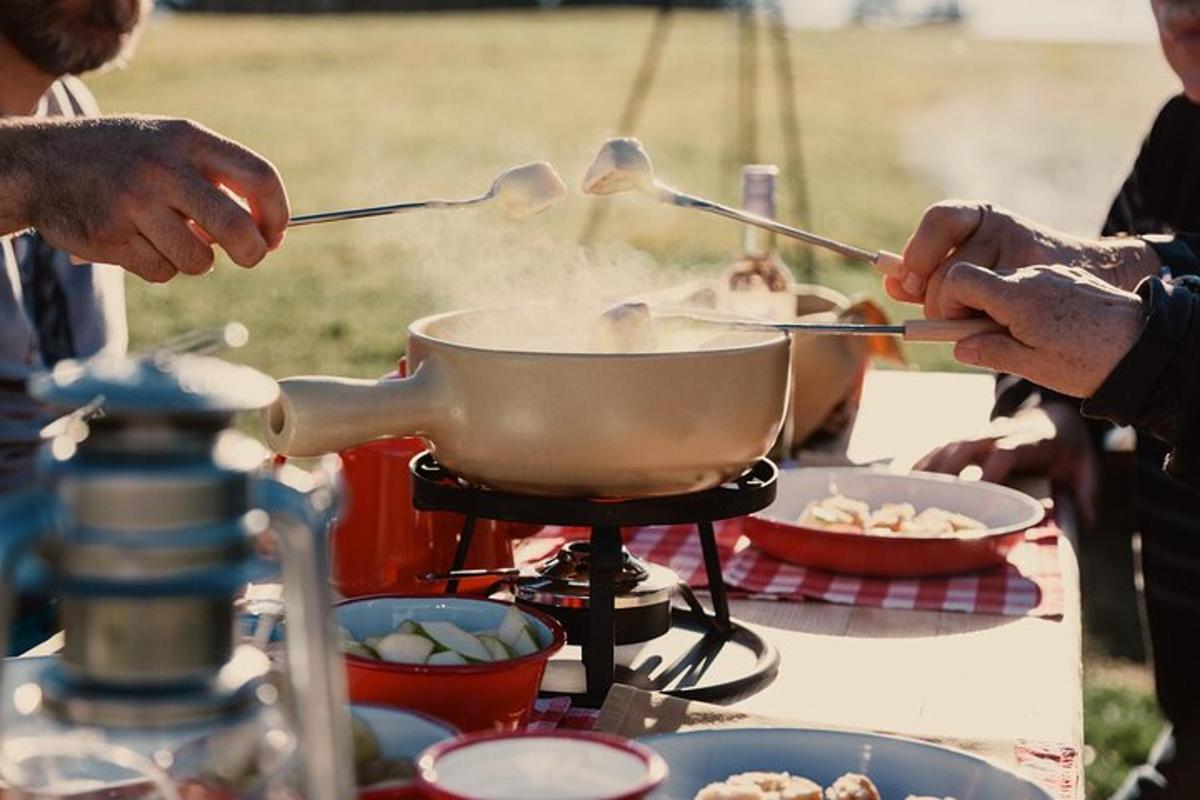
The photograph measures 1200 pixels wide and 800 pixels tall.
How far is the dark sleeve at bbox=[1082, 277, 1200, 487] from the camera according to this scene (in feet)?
4.98

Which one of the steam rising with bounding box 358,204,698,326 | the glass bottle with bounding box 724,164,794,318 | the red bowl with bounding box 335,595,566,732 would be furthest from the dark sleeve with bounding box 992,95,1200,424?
the red bowl with bounding box 335,595,566,732

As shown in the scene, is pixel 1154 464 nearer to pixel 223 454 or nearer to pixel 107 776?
pixel 107 776

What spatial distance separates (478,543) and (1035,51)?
1554cm


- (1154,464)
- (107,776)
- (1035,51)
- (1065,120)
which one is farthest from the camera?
(1035,51)

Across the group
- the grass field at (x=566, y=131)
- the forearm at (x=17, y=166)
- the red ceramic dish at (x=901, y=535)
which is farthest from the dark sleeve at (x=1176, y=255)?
the grass field at (x=566, y=131)

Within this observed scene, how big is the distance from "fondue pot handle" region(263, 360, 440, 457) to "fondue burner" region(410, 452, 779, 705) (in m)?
0.08

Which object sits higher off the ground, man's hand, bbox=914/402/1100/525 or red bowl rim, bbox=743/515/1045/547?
Answer: red bowl rim, bbox=743/515/1045/547

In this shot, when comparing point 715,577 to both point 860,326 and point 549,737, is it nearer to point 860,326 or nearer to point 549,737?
point 860,326

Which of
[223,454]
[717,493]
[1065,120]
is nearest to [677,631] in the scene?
[717,493]

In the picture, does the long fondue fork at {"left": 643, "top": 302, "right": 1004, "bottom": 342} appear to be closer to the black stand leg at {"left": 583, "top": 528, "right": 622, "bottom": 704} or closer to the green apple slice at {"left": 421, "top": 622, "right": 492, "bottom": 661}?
the black stand leg at {"left": 583, "top": 528, "right": 622, "bottom": 704}

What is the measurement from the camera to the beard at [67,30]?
2.29 m

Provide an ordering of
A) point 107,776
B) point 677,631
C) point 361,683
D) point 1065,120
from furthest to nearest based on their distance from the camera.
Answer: point 1065,120, point 677,631, point 361,683, point 107,776

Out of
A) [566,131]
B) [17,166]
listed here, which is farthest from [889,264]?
[566,131]

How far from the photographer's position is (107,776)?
930 millimetres
